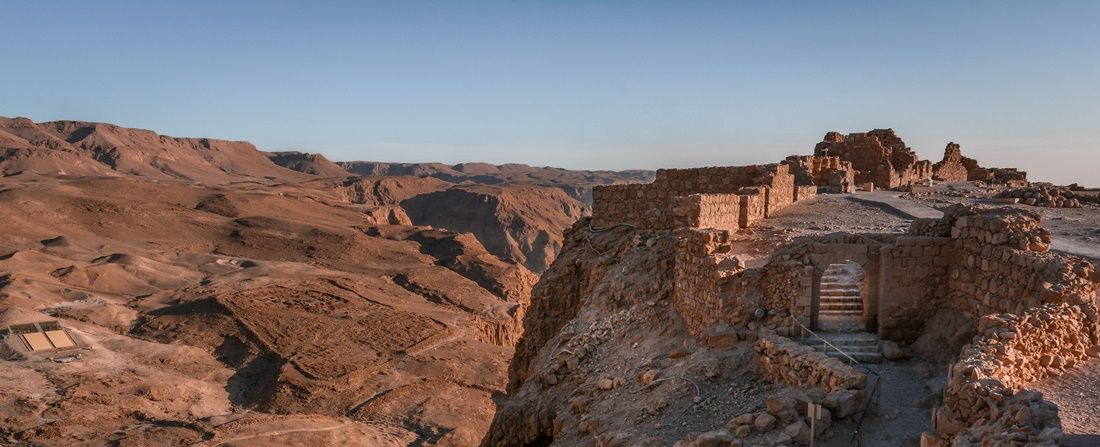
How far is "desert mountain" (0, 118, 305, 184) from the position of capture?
6241cm

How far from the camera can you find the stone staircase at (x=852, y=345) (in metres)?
7.82

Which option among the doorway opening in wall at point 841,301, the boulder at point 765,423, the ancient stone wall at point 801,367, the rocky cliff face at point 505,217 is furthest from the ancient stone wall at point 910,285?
the rocky cliff face at point 505,217

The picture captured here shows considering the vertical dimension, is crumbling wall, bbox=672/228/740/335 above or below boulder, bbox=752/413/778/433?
above

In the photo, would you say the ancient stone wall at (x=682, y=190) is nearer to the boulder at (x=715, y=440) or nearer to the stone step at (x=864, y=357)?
the stone step at (x=864, y=357)

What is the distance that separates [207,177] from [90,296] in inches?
2182

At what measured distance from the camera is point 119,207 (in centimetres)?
4541

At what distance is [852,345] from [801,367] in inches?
47.5

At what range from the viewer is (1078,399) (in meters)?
5.95

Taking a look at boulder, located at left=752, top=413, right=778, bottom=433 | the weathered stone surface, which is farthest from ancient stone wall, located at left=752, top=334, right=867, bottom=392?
the weathered stone surface

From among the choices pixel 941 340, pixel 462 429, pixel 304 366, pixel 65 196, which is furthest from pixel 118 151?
pixel 941 340

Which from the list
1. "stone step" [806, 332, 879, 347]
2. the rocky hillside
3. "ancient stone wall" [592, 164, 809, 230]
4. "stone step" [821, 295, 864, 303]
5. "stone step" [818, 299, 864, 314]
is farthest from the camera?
the rocky hillside

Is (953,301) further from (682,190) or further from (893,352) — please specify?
(682,190)

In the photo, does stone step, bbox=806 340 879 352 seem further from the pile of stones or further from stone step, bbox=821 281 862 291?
the pile of stones

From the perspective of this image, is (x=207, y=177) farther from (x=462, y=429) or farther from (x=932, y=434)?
(x=932, y=434)
